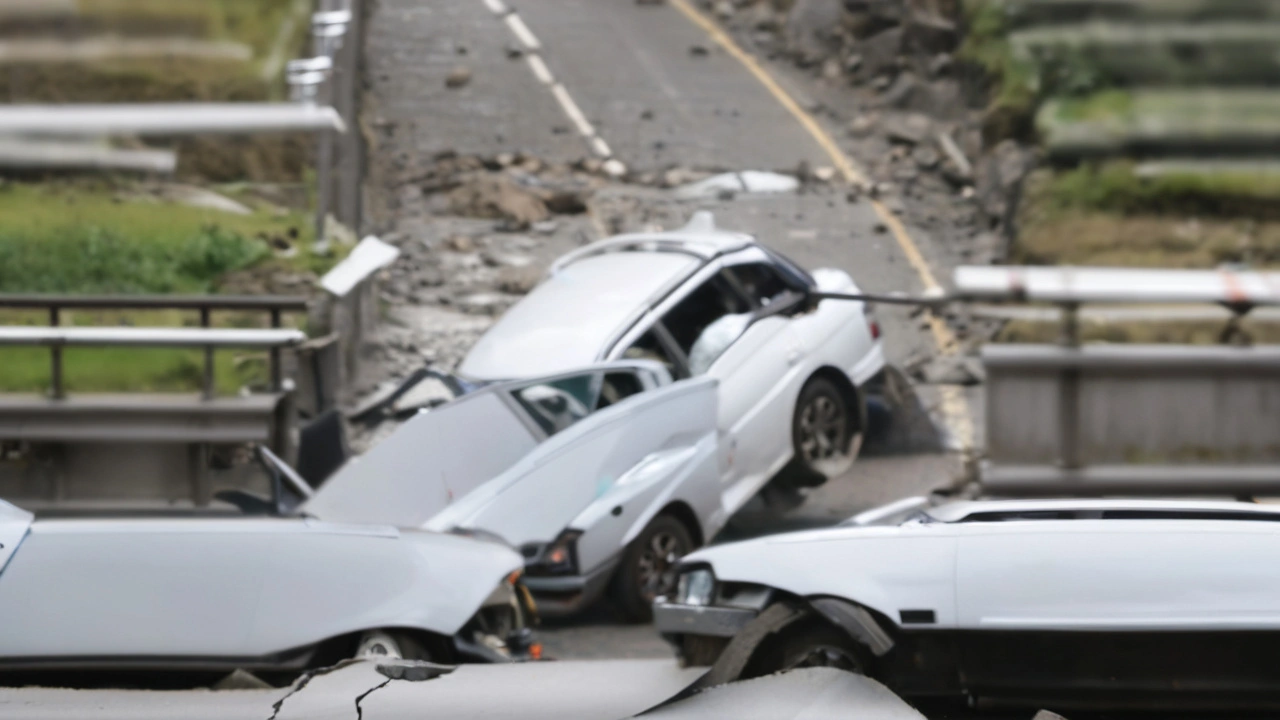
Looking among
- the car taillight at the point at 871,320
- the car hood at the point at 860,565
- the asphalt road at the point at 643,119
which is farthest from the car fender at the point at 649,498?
the car taillight at the point at 871,320

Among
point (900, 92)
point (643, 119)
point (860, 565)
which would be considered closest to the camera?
point (860, 565)

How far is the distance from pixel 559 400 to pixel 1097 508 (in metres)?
2.70

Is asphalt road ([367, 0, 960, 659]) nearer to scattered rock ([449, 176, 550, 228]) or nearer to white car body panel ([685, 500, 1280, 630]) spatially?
scattered rock ([449, 176, 550, 228])

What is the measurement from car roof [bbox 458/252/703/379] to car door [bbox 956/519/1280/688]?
9.76ft

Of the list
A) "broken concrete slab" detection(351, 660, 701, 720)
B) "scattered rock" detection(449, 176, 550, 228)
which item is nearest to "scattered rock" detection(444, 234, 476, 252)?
"scattered rock" detection(449, 176, 550, 228)

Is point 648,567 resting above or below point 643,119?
below

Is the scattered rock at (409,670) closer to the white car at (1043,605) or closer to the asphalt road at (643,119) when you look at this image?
the white car at (1043,605)

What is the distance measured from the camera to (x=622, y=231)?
28.6 ft

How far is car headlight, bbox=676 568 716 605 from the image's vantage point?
470 cm

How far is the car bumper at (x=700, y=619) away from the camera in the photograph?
4496 mm

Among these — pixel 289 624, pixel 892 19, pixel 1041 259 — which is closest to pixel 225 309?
pixel 289 624

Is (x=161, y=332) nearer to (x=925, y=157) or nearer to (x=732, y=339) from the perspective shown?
(x=732, y=339)

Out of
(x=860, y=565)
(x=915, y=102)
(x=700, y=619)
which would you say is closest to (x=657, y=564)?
(x=700, y=619)

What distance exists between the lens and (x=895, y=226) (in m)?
8.37
